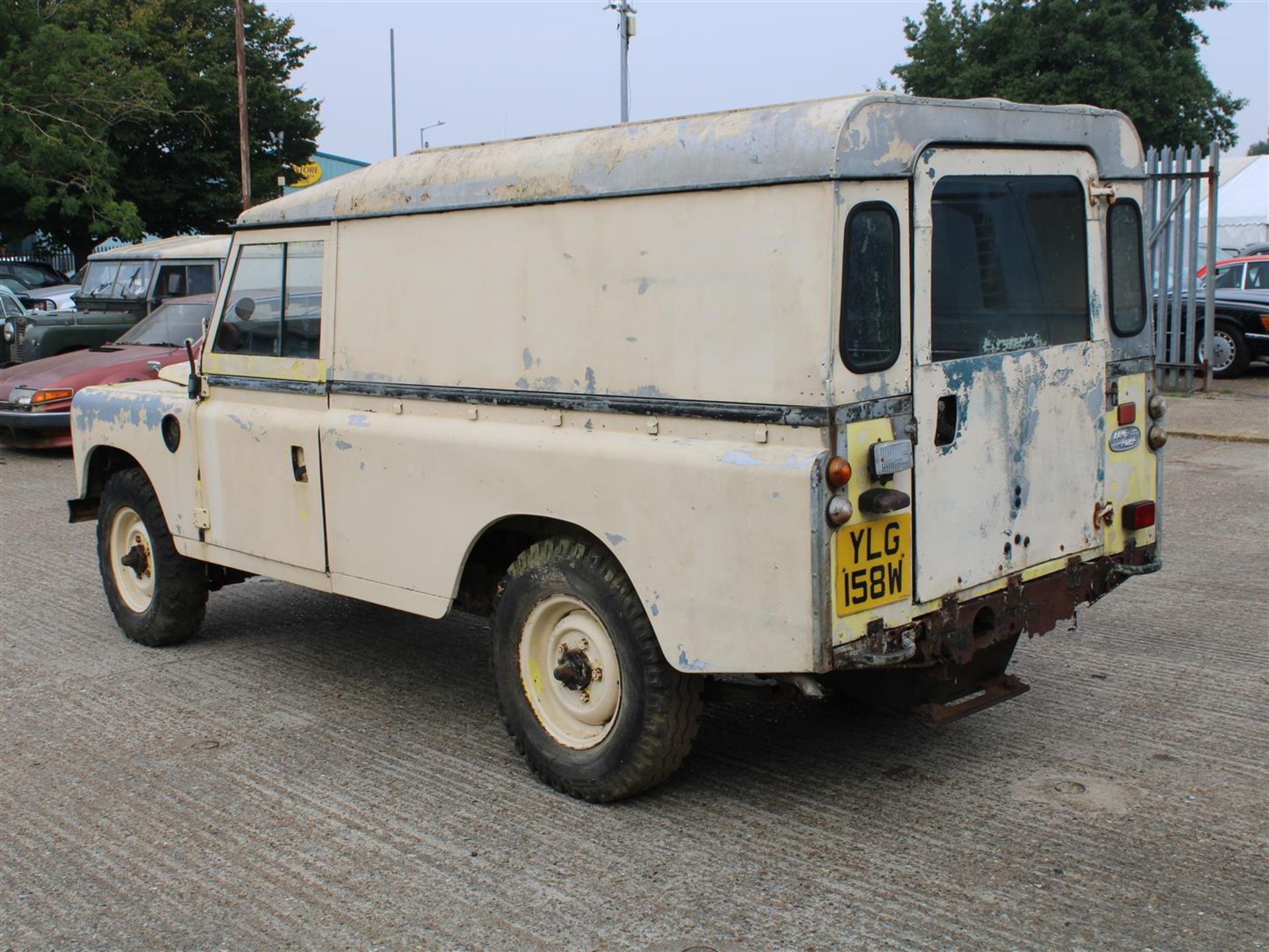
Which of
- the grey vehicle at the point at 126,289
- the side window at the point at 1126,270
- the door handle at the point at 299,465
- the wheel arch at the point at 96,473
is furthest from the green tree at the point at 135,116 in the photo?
the side window at the point at 1126,270

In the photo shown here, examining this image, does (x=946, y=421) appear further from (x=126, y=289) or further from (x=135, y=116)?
(x=135, y=116)

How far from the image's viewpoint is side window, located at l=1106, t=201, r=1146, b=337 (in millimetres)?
4668

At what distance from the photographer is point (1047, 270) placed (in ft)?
14.7

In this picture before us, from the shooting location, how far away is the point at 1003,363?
422 cm

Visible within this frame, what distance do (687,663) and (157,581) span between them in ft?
11.2

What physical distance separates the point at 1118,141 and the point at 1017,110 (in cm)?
62

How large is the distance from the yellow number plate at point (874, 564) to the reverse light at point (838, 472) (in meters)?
0.14

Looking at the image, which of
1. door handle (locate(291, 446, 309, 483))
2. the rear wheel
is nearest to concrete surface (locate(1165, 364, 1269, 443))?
the rear wheel

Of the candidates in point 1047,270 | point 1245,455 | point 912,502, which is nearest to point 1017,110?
point 1047,270

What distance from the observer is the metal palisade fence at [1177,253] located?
13898mm

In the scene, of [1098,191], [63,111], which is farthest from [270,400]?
[63,111]

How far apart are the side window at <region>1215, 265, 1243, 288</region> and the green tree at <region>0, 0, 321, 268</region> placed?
20.7 m

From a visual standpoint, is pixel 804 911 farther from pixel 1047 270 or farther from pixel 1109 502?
pixel 1047 270

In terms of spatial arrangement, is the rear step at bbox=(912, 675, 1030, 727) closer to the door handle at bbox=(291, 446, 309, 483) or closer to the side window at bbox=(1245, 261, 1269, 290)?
the door handle at bbox=(291, 446, 309, 483)
